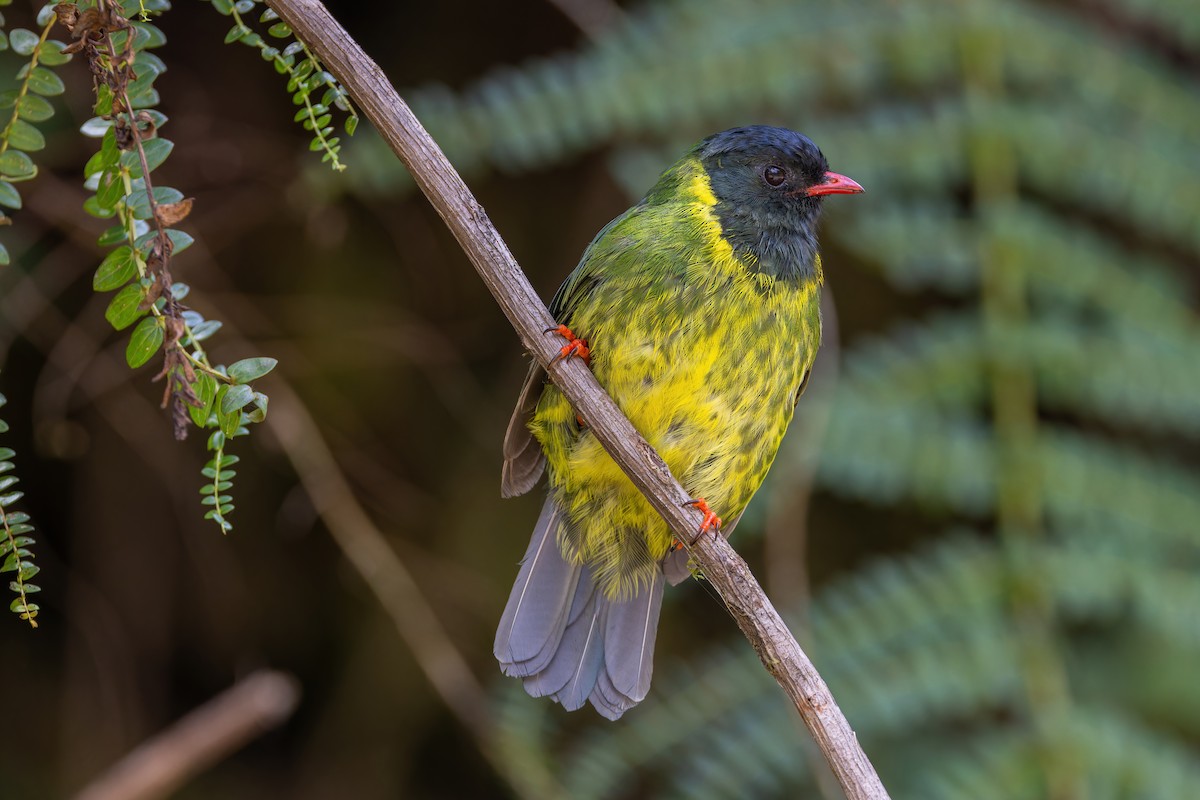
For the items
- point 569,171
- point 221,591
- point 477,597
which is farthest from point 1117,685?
point 221,591

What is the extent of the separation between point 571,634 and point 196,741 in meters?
1.01

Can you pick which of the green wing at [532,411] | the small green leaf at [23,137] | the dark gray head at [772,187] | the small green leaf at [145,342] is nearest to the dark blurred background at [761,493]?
the dark gray head at [772,187]

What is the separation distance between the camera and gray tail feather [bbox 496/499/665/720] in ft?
7.29

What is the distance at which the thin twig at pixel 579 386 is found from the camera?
1425mm

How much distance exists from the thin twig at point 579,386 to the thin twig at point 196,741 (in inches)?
56.8

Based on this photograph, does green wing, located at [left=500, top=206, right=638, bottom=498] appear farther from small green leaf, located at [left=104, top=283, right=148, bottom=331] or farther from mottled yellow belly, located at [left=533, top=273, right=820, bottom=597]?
small green leaf, located at [left=104, top=283, right=148, bottom=331]

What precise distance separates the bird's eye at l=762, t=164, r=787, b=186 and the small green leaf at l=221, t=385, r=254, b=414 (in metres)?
1.47

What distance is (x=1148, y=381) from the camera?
2.89m

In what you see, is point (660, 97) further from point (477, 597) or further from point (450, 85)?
point (477, 597)

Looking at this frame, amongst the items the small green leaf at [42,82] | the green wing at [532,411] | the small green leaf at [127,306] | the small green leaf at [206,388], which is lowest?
the green wing at [532,411]

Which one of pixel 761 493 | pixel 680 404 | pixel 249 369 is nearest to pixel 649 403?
pixel 680 404

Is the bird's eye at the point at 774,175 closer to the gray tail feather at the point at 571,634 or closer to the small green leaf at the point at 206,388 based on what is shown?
the gray tail feather at the point at 571,634

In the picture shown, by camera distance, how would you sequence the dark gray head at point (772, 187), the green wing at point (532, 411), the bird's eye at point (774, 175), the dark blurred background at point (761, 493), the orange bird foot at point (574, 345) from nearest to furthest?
the orange bird foot at point (574, 345) < the green wing at point (532, 411) < the dark gray head at point (772, 187) < the bird's eye at point (774, 175) < the dark blurred background at point (761, 493)

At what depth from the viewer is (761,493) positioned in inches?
116
